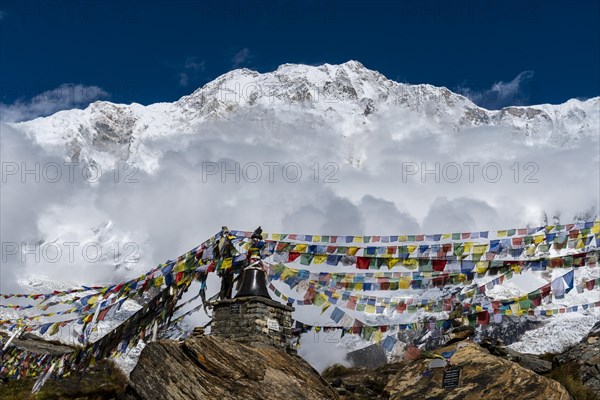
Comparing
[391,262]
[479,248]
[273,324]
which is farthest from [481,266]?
[273,324]

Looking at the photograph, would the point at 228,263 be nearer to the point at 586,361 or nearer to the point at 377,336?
the point at 377,336

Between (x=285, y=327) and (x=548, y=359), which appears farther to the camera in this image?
(x=548, y=359)

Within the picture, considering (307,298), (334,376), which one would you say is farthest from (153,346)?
(334,376)

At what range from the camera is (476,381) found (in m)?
12.9

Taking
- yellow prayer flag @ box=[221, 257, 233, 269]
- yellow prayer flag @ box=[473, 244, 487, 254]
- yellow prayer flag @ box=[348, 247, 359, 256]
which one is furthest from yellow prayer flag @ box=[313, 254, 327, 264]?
yellow prayer flag @ box=[473, 244, 487, 254]

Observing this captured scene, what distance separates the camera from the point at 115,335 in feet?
60.3

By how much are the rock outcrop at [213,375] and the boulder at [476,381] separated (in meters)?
1.94

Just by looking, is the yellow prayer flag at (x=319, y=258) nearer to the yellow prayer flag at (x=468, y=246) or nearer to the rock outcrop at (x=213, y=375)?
the rock outcrop at (x=213, y=375)

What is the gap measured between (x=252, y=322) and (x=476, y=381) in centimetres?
581

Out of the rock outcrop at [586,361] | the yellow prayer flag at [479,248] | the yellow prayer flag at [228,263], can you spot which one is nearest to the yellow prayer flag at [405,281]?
the yellow prayer flag at [479,248]

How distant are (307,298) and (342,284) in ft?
3.44

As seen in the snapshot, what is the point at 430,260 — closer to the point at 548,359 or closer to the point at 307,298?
the point at 307,298

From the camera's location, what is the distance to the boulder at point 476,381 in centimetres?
1216

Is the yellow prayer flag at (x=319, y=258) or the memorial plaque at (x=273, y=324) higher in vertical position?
the yellow prayer flag at (x=319, y=258)
